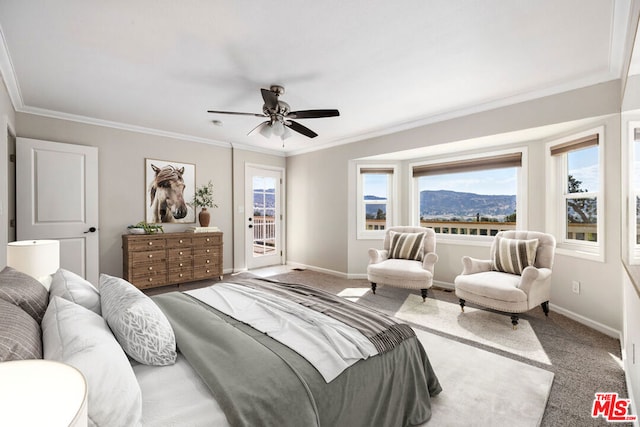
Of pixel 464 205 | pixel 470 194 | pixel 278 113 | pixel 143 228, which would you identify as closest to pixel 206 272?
pixel 143 228

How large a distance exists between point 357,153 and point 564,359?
3.71 metres

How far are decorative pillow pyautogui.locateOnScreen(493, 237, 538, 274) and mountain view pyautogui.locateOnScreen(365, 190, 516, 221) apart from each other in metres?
0.86

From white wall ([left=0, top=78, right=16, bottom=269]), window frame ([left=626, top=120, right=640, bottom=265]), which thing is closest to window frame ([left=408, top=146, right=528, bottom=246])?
window frame ([left=626, top=120, right=640, bottom=265])

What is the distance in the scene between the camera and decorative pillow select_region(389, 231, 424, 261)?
4094 millimetres

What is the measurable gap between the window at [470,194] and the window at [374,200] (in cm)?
45

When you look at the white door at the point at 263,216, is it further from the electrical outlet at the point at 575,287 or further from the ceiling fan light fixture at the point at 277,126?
the electrical outlet at the point at 575,287

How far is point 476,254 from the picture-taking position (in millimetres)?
4156

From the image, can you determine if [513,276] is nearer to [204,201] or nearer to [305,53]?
[305,53]

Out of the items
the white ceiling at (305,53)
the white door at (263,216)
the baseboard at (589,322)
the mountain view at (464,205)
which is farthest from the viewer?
the white door at (263,216)

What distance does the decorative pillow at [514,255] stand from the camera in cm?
317

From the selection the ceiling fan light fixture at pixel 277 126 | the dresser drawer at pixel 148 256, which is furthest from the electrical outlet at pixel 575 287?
the dresser drawer at pixel 148 256

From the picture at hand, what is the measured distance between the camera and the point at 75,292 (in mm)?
1550

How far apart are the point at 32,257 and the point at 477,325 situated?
12.5 ft

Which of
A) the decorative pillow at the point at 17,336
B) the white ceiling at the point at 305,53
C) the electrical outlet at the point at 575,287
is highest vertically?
the white ceiling at the point at 305,53
